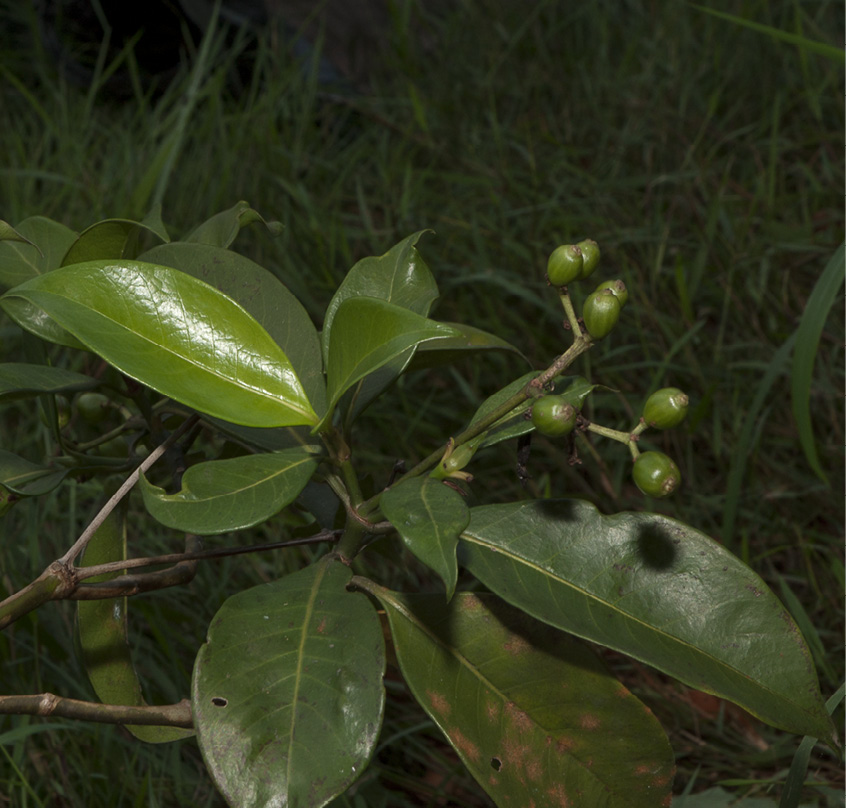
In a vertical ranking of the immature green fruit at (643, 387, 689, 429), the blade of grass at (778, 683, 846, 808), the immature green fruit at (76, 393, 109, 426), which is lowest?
the blade of grass at (778, 683, 846, 808)

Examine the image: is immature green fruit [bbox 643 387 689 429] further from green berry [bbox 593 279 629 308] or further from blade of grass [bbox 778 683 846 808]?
blade of grass [bbox 778 683 846 808]

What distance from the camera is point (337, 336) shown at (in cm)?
56

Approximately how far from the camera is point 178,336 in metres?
0.56

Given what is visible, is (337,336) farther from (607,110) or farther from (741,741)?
(607,110)

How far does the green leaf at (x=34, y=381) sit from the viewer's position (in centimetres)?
64

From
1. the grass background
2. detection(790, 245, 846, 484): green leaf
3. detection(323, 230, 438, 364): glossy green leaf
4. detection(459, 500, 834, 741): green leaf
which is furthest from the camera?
the grass background

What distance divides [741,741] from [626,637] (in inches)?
27.8

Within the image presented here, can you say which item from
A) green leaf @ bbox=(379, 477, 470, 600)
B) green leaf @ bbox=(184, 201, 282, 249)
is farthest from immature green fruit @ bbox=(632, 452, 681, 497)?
green leaf @ bbox=(184, 201, 282, 249)

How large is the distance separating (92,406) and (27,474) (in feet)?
0.38

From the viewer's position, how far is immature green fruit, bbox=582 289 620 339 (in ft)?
1.75

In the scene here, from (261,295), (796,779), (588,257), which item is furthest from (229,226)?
(796,779)

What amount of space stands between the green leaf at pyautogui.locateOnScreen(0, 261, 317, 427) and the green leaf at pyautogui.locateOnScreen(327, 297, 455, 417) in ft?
0.11

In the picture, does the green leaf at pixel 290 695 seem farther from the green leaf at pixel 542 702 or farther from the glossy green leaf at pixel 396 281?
the glossy green leaf at pixel 396 281

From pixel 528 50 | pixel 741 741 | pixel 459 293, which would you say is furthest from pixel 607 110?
pixel 741 741
